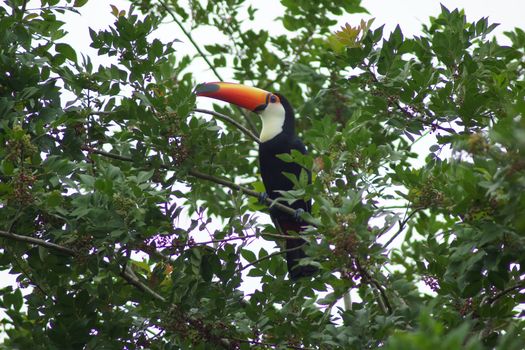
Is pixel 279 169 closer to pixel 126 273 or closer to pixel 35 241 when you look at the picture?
pixel 126 273

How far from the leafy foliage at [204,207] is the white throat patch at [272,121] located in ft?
4.96

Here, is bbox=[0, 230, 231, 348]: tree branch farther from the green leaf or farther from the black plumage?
the black plumage

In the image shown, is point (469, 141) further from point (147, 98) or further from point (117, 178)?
point (147, 98)

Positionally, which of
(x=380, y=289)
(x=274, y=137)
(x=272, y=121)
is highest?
(x=272, y=121)

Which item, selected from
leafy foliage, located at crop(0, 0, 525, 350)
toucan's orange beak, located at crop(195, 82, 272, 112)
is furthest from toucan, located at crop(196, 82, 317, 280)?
leafy foliage, located at crop(0, 0, 525, 350)

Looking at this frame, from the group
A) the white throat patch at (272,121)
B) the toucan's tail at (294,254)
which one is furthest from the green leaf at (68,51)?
the white throat patch at (272,121)

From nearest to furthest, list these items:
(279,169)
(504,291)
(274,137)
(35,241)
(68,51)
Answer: (504,291), (35,241), (68,51), (279,169), (274,137)

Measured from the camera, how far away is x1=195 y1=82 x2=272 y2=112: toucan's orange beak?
7.71 meters

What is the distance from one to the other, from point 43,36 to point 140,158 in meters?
0.98

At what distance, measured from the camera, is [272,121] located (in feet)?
24.7

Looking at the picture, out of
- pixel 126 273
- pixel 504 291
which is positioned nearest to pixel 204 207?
pixel 126 273

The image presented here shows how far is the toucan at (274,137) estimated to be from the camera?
7.02 metres

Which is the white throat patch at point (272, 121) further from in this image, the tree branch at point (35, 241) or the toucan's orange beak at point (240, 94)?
the tree branch at point (35, 241)

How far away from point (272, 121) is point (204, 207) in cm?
251
